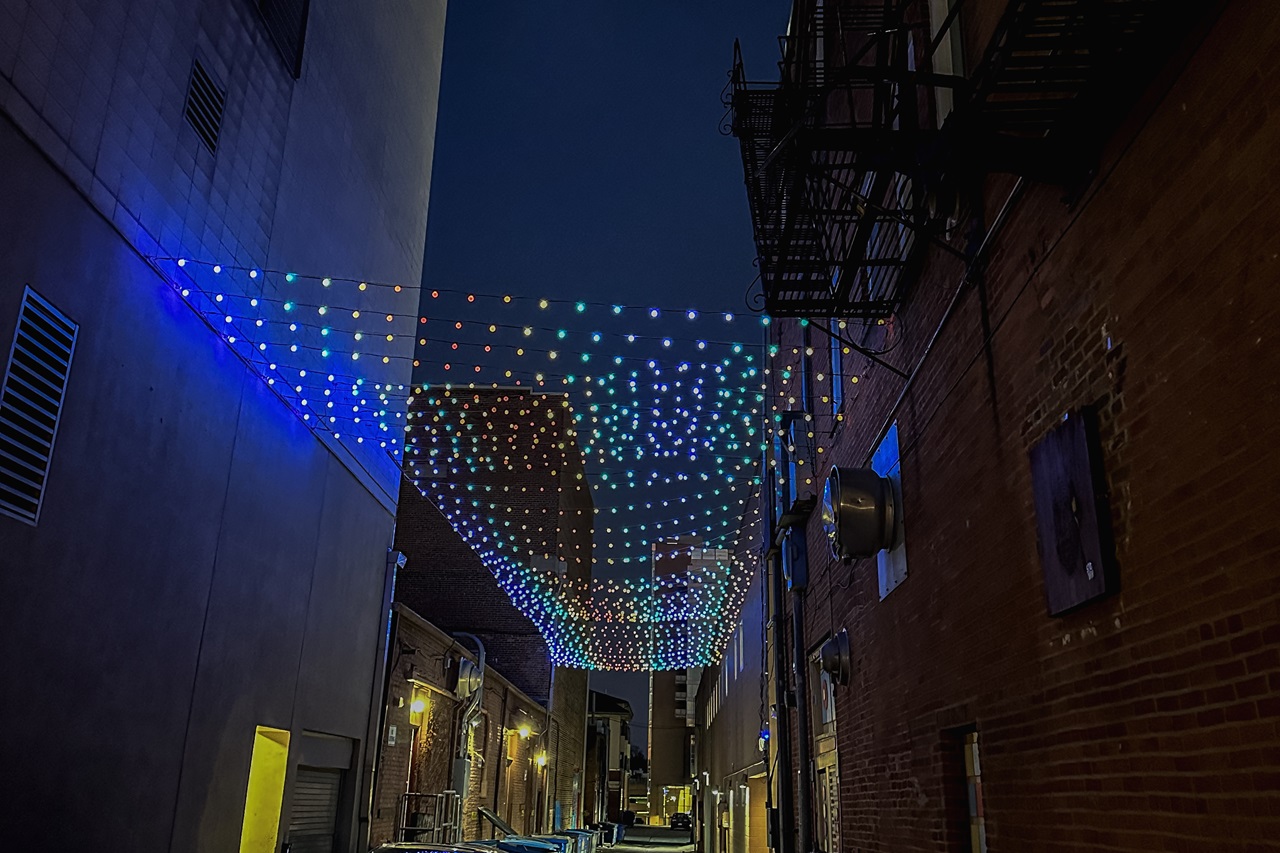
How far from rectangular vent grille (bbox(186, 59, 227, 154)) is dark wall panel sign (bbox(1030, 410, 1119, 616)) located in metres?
7.39

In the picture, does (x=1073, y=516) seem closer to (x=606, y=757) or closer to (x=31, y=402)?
(x=31, y=402)

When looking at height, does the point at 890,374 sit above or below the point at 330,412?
below

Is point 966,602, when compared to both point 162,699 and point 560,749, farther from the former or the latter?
point 560,749

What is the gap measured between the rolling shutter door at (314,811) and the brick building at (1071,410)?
22.3ft

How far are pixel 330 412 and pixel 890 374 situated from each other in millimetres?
7073

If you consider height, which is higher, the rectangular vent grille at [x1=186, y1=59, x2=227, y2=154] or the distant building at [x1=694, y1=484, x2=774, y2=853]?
the rectangular vent grille at [x1=186, y1=59, x2=227, y2=154]

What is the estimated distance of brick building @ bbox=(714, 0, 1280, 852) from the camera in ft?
9.08

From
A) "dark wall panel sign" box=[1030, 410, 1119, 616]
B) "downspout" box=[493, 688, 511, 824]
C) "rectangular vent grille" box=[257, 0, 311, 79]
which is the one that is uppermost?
"rectangular vent grille" box=[257, 0, 311, 79]

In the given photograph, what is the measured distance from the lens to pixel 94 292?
21.5 ft

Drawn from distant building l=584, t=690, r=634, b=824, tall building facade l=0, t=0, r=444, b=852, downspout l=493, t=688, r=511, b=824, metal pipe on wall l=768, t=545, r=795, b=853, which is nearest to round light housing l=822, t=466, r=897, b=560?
tall building facade l=0, t=0, r=444, b=852

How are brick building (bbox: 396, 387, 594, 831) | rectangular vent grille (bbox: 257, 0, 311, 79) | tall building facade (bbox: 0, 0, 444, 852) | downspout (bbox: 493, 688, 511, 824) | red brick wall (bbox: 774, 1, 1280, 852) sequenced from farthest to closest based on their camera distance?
brick building (bbox: 396, 387, 594, 831) < downspout (bbox: 493, 688, 511, 824) < rectangular vent grille (bbox: 257, 0, 311, 79) < tall building facade (bbox: 0, 0, 444, 852) < red brick wall (bbox: 774, 1, 1280, 852)

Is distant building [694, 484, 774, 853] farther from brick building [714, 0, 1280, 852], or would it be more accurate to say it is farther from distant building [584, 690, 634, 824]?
distant building [584, 690, 634, 824]

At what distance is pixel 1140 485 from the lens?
3.37m

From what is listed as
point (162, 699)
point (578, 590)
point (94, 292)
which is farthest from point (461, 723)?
point (578, 590)
